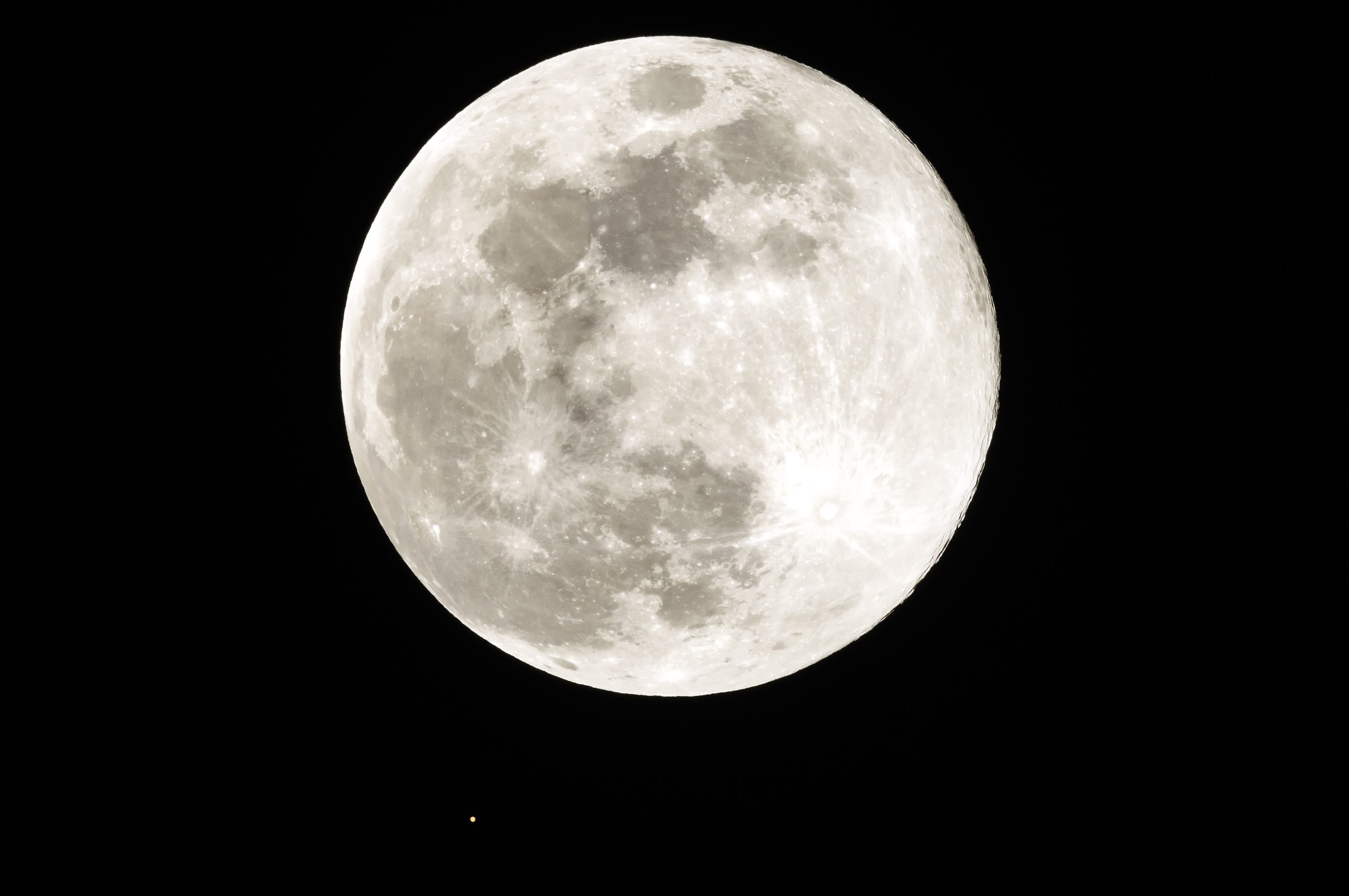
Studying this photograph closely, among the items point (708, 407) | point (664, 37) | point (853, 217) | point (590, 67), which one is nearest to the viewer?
point (708, 407)

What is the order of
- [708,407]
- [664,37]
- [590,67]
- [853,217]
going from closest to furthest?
[708,407] < [853,217] < [590,67] < [664,37]

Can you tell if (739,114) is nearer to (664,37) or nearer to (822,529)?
(664,37)

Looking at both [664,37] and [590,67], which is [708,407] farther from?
[664,37]

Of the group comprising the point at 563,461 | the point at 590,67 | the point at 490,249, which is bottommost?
the point at 563,461

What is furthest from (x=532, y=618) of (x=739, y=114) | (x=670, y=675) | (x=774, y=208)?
(x=739, y=114)

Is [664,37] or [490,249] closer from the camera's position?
[490,249]

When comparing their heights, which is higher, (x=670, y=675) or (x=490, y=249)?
(x=490, y=249)
